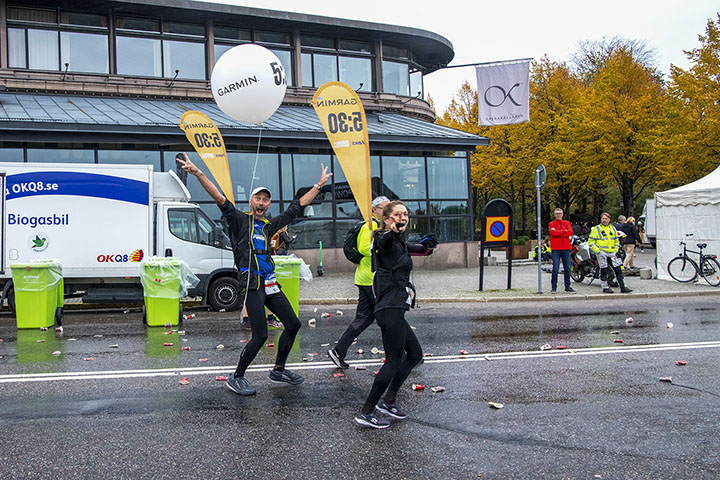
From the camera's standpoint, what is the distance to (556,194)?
36.8 meters

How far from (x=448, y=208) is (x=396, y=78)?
7577 millimetres

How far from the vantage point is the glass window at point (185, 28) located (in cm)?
2322

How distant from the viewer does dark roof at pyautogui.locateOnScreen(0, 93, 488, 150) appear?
16922mm

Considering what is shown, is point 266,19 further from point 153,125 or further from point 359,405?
point 359,405

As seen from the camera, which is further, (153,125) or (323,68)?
(323,68)

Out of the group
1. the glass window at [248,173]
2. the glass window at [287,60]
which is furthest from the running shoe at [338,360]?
the glass window at [287,60]

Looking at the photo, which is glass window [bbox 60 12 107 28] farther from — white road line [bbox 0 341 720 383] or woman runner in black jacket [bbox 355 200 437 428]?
woman runner in black jacket [bbox 355 200 437 428]

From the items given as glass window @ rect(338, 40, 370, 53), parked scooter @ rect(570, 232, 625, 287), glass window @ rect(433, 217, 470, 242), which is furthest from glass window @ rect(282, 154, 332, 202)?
parked scooter @ rect(570, 232, 625, 287)

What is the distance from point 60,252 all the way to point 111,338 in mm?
3513

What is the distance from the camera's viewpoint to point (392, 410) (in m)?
5.05

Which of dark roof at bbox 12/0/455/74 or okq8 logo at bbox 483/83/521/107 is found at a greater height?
dark roof at bbox 12/0/455/74

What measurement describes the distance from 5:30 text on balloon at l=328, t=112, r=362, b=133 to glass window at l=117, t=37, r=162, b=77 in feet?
61.8

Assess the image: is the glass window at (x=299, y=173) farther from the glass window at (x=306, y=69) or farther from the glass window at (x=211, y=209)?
the glass window at (x=306, y=69)

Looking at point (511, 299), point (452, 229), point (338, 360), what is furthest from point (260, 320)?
point (452, 229)
